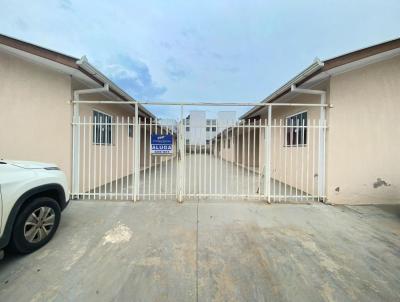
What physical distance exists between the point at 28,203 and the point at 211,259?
98.0 inches

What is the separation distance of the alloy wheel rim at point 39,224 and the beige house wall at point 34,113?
2.45 metres

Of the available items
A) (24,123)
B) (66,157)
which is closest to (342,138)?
(66,157)

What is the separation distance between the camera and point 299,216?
14.2ft

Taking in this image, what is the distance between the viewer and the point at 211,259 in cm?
275

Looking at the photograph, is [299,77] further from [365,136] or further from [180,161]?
[180,161]

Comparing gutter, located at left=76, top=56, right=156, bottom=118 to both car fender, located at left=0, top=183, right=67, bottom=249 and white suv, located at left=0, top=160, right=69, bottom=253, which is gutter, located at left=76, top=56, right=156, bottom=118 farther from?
car fender, located at left=0, top=183, right=67, bottom=249

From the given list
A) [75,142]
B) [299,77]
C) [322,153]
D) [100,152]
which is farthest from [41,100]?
[322,153]

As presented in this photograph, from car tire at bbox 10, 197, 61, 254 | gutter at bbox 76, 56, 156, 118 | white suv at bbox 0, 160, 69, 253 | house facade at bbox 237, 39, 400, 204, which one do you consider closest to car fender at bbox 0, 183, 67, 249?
white suv at bbox 0, 160, 69, 253

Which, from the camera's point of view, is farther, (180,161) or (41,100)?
(180,161)

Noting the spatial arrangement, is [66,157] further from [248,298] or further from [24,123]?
[248,298]

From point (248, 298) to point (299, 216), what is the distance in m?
2.72

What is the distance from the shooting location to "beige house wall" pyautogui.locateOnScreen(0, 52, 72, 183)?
14.6ft

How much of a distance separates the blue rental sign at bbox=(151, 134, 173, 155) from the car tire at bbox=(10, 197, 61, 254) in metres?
2.38

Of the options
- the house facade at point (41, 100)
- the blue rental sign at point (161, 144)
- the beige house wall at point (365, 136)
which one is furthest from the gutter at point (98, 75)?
the beige house wall at point (365, 136)
